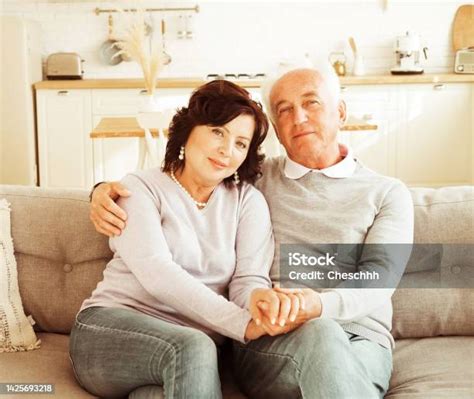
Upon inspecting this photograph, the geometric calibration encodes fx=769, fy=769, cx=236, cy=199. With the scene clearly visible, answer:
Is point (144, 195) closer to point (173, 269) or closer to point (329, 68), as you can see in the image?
point (173, 269)

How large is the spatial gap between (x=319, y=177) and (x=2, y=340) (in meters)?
0.79

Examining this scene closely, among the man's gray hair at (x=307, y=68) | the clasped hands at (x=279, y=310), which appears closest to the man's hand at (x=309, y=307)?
the clasped hands at (x=279, y=310)

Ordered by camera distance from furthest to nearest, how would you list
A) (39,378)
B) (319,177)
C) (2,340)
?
(319,177) < (2,340) < (39,378)

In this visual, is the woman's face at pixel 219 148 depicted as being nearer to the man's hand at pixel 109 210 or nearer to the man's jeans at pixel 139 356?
the man's hand at pixel 109 210

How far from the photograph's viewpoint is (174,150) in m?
1.68

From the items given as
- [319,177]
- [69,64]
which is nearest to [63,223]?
[319,177]

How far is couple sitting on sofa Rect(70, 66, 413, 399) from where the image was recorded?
1.40 meters

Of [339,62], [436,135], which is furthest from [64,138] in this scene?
[436,135]

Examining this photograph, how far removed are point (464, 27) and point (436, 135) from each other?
33.1 inches

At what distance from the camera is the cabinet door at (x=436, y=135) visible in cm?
488

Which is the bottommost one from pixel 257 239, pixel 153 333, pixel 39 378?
pixel 39 378

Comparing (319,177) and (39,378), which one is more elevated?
(319,177)

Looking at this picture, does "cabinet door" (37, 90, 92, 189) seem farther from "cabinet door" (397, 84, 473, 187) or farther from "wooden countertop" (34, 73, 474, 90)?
"cabinet door" (397, 84, 473, 187)

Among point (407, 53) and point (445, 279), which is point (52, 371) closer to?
point (445, 279)
